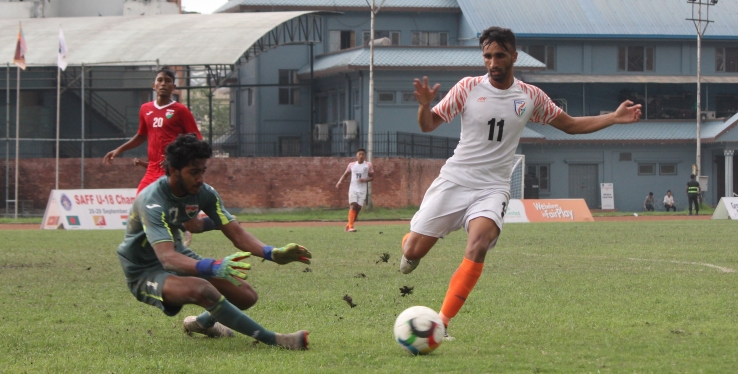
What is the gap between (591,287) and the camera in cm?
1012

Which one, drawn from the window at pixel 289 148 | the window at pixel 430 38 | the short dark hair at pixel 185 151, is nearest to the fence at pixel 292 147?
the window at pixel 289 148

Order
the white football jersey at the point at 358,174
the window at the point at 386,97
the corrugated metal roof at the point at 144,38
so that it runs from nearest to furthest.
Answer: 1. the white football jersey at the point at 358,174
2. the corrugated metal roof at the point at 144,38
3. the window at the point at 386,97

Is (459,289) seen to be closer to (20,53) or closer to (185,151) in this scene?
(185,151)

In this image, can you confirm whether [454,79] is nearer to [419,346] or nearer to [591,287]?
[591,287]

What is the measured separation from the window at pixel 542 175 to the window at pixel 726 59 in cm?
1190

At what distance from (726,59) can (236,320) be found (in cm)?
5447

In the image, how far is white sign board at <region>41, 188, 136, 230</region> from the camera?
24922 mm

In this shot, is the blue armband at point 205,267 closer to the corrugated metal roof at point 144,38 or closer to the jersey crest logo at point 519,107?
the jersey crest logo at point 519,107

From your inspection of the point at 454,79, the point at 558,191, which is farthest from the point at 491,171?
the point at 558,191

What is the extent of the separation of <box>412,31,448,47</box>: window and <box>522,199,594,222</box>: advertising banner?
25597mm

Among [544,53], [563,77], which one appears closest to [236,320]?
[563,77]

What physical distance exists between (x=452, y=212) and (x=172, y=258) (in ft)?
7.52

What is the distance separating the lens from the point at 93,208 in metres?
25.0

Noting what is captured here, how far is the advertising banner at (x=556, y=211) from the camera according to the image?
29.5 meters
